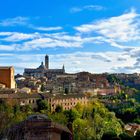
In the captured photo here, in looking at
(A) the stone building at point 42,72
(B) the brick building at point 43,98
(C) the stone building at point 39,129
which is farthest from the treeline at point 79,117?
(A) the stone building at point 42,72

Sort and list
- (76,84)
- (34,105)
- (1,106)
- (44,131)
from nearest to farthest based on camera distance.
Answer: (44,131) → (1,106) → (34,105) → (76,84)

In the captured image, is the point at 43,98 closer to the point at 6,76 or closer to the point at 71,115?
the point at 71,115

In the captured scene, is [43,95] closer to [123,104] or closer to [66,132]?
[123,104]

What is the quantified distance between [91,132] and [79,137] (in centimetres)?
273

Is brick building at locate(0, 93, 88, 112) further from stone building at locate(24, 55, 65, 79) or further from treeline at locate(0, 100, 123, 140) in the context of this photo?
stone building at locate(24, 55, 65, 79)

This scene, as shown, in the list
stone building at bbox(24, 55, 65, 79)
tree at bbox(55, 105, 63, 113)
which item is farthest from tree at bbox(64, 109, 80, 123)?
stone building at bbox(24, 55, 65, 79)

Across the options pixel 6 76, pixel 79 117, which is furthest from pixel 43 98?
pixel 6 76

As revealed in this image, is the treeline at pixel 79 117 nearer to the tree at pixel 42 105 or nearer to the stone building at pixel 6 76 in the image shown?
the tree at pixel 42 105

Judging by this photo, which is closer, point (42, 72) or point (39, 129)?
point (39, 129)

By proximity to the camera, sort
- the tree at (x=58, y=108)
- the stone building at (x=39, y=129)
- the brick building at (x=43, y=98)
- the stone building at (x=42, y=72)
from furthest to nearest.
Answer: the stone building at (x=42, y=72) → the tree at (x=58, y=108) → the brick building at (x=43, y=98) → the stone building at (x=39, y=129)

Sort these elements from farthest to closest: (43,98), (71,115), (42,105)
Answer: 1. (43,98)
2. (42,105)
3. (71,115)

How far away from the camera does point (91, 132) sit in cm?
3216

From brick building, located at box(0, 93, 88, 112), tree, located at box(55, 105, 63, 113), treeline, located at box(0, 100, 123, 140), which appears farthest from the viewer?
tree, located at box(55, 105, 63, 113)


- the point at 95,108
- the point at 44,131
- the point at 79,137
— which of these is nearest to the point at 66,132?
the point at 44,131
